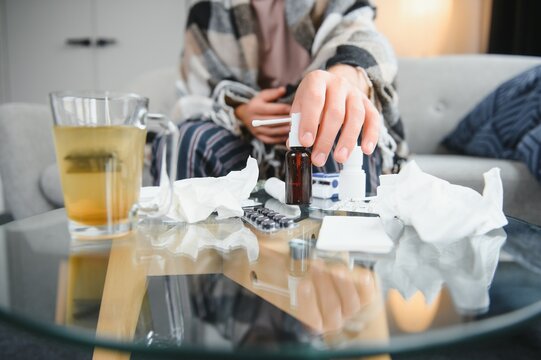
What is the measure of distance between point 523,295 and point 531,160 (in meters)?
1.14

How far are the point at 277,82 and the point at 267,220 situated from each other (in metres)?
0.70

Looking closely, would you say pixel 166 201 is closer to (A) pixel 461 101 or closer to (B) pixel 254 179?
(B) pixel 254 179

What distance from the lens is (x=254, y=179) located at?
23.9 inches

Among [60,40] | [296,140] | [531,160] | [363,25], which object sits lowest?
[531,160]

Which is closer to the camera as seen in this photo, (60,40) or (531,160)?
(531,160)

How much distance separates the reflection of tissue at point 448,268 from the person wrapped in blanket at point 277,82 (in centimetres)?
19

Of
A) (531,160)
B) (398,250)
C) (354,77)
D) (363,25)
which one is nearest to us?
(398,250)

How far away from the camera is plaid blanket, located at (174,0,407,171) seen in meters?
0.88

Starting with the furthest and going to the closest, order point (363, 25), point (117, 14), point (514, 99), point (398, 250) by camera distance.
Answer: point (117, 14) < point (514, 99) < point (363, 25) < point (398, 250)

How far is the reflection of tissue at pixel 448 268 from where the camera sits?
11.9 inches

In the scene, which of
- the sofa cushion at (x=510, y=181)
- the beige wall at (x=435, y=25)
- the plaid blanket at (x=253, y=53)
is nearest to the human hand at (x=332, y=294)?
the plaid blanket at (x=253, y=53)

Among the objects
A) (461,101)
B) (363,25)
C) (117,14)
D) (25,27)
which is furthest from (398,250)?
(25,27)

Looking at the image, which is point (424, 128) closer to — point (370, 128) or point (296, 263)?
point (370, 128)

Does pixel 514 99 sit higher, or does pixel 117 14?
pixel 117 14
